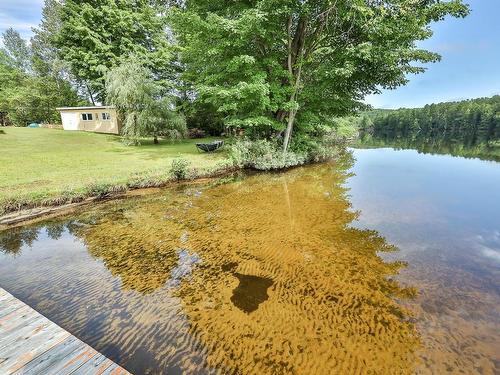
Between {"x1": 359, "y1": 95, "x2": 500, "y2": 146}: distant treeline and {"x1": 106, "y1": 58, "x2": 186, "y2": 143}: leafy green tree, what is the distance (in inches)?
1634

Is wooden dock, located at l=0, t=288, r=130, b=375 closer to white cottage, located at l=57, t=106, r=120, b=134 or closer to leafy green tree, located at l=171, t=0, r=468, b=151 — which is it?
leafy green tree, located at l=171, t=0, r=468, b=151

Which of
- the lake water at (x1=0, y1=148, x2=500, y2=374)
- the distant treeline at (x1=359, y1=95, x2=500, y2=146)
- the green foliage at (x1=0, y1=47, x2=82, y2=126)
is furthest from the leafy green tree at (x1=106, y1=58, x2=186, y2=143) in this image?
the distant treeline at (x1=359, y1=95, x2=500, y2=146)

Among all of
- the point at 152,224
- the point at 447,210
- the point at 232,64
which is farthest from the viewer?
the point at 232,64

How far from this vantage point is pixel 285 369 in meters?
2.73

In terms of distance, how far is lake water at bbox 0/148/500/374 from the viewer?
116 inches

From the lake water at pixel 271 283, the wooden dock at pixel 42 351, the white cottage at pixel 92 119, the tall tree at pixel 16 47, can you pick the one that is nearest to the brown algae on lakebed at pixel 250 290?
the lake water at pixel 271 283

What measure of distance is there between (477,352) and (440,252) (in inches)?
110

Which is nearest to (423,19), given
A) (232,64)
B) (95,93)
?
(232,64)

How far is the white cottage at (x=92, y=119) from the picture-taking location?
25.2 metres

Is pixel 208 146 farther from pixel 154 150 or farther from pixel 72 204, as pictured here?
pixel 72 204

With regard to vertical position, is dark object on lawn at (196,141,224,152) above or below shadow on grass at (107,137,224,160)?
above

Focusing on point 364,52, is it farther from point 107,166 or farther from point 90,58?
point 90,58

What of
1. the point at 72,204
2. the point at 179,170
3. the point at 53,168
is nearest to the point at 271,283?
the point at 72,204

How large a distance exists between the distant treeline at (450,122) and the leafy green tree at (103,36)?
43.7m
